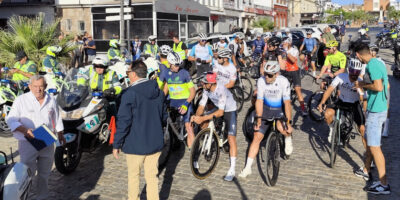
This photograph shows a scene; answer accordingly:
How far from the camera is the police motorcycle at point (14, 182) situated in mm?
3390

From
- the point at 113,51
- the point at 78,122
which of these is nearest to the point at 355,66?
the point at 78,122

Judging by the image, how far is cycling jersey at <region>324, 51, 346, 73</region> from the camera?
9.14 meters

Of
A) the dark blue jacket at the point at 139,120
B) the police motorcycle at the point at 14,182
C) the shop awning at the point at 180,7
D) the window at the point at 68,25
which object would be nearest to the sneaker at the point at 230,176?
the dark blue jacket at the point at 139,120

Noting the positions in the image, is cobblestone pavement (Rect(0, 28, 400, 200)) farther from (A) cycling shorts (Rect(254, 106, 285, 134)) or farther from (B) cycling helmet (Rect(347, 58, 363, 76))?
(B) cycling helmet (Rect(347, 58, 363, 76))

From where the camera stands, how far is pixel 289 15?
78.7 m

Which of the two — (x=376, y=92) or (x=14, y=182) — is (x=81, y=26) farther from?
(x=14, y=182)

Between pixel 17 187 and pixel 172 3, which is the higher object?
pixel 172 3

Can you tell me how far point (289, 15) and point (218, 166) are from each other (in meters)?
76.7

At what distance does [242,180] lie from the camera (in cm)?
583

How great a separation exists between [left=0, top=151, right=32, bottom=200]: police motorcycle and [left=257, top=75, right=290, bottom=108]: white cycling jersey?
333cm

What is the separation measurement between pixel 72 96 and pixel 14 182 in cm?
280

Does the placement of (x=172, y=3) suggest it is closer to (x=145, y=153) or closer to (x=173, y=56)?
(x=173, y=56)

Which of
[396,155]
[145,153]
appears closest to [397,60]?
[396,155]

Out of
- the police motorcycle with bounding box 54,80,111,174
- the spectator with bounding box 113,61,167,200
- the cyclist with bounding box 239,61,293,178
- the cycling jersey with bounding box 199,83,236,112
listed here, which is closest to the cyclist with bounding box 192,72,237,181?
the cycling jersey with bounding box 199,83,236,112
